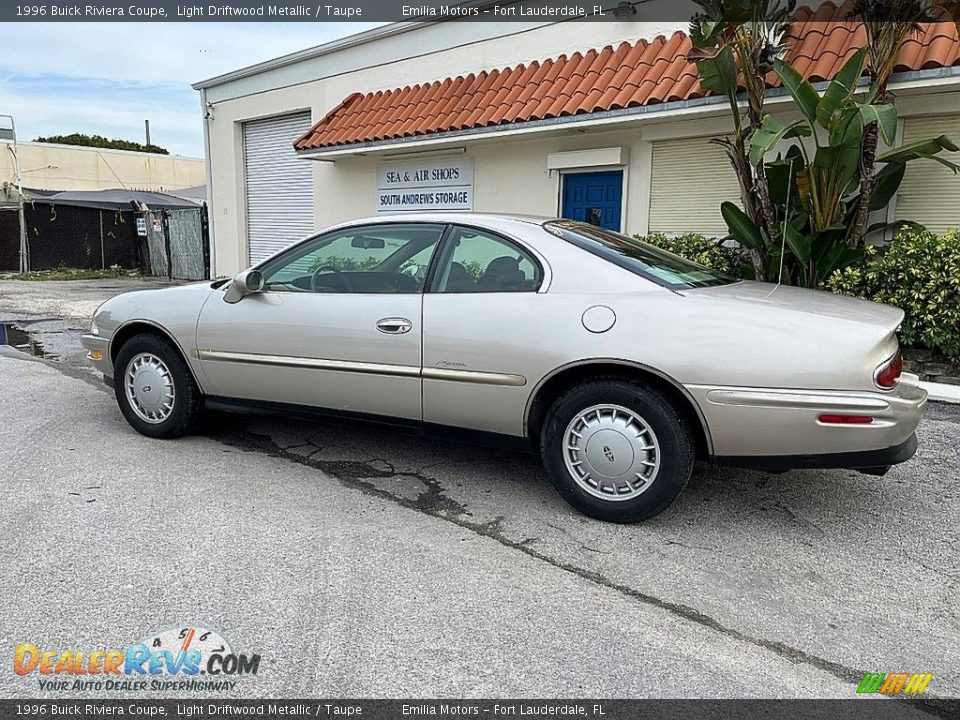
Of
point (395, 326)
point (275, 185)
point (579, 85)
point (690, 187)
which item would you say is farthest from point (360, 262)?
point (275, 185)

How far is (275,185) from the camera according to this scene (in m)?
14.9

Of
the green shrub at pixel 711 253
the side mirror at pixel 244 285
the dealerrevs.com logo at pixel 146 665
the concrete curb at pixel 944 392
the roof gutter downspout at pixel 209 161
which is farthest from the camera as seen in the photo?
the roof gutter downspout at pixel 209 161

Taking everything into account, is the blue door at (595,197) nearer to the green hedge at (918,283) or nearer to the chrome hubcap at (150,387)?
the green hedge at (918,283)

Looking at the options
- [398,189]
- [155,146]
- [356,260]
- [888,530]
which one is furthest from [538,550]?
[155,146]

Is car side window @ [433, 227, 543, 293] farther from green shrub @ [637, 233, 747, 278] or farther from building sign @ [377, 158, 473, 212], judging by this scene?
building sign @ [377, 158, 473, 212]

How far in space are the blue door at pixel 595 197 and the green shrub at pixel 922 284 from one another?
11.6 ft

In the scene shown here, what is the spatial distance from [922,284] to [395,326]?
499 centimetres

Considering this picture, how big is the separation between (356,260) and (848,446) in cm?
280

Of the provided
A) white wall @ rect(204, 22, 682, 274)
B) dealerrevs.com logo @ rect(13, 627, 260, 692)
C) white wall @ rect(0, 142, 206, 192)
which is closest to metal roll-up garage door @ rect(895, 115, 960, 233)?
white wall @ rect(204, 22, 682, 274)

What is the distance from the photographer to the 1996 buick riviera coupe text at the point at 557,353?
10.9 ft

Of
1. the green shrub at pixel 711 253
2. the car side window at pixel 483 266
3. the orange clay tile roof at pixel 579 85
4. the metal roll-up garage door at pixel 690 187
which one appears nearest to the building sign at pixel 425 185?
the orange clay tile roof at pixel 579 85

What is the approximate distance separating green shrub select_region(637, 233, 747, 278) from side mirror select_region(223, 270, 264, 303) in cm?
479

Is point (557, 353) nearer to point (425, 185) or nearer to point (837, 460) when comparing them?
point (837, 460)

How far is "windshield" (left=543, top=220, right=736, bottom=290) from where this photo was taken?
12.8ft
